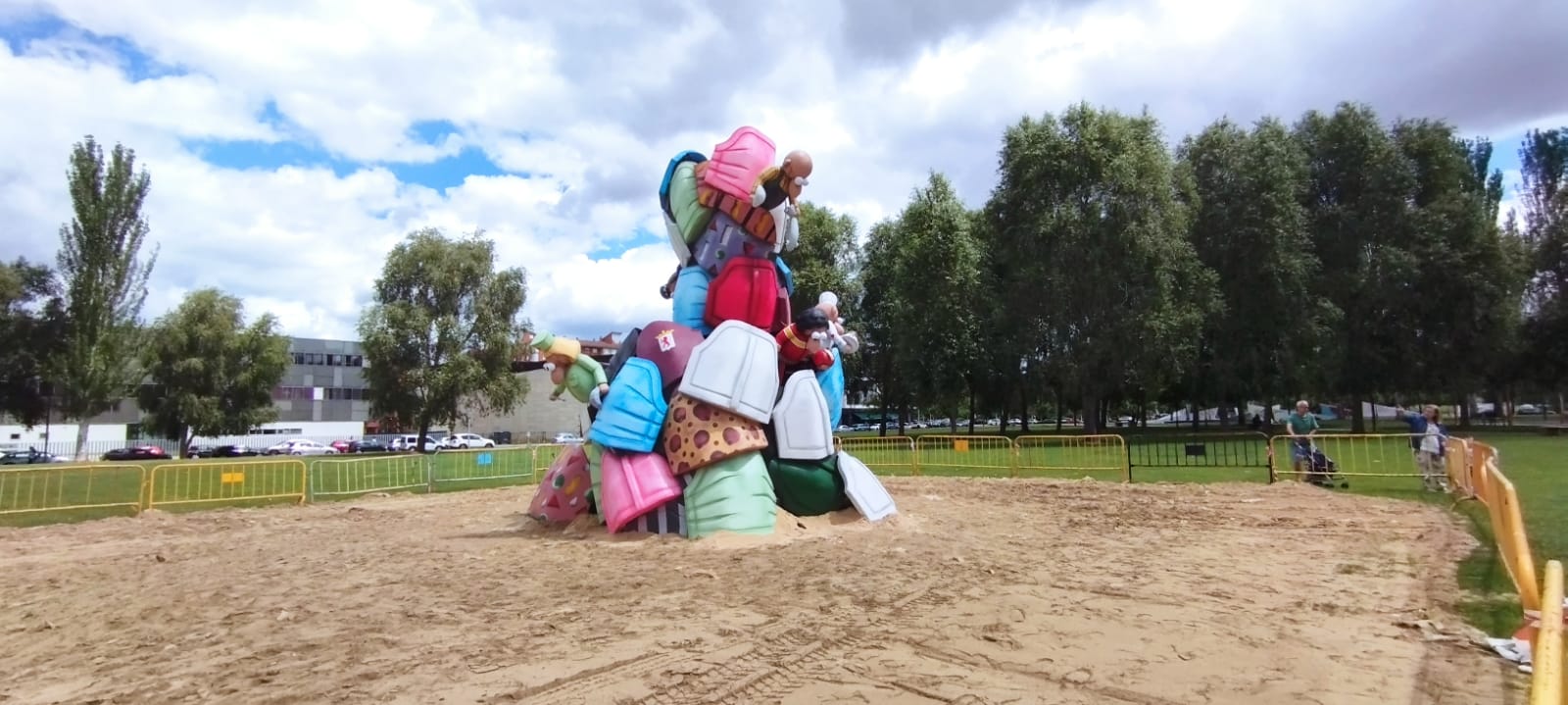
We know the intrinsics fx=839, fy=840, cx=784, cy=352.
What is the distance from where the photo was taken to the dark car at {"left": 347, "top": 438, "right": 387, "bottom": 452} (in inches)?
1938

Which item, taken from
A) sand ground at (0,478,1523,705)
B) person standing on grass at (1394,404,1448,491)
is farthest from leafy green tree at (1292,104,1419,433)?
sand ground at (0,478,1523,705)

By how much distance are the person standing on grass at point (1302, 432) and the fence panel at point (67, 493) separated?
21100mm

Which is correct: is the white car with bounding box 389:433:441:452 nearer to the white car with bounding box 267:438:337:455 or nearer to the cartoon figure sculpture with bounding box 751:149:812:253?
the white car with bounding box 267:438:337:455

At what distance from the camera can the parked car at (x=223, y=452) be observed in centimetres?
4486

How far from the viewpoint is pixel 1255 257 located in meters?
32.8

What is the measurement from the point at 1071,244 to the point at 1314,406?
57.0 feet

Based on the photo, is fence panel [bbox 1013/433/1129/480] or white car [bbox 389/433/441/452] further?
white car [bbox 389/433/441/452]

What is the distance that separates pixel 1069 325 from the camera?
110 ft

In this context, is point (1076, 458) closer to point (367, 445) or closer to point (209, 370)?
point (209, 370)

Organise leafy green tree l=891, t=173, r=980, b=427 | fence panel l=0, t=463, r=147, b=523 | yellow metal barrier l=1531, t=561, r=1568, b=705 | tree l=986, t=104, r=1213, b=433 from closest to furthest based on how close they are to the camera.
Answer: yellow metal barrier l=1531, t=561, r=1568, b=705, fence panel l=0, t=463, r=147, b=523, tree l=986, t=104, r=1213, b=433, leafy green tree l=891, t=173, r=980, b=427

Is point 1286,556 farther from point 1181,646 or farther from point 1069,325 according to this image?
point 1069,325

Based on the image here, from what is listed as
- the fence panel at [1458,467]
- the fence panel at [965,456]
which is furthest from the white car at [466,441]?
the fence panel at [1458,467]

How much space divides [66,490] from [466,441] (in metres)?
36.2

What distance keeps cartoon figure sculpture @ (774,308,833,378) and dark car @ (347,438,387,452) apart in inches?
1776
